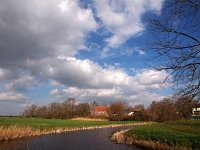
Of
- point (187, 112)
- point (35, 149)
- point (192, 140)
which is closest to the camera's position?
point (187, 112)

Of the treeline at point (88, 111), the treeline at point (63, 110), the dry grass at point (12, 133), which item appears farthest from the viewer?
the treeline at point (63, 110)

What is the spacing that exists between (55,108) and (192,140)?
386ft

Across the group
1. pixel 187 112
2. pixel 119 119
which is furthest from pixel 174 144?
pixel 119 119

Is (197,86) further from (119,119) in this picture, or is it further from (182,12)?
(119,119)

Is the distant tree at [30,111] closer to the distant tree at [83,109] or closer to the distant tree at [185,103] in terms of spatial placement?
the distant tree at [83,109]

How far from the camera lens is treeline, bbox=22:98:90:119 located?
118463mm

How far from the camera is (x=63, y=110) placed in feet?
414

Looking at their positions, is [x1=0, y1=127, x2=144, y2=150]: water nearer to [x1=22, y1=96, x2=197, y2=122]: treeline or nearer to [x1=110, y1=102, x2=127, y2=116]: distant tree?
[x1=22, y1=96, x2=197, y2=122]: treeline

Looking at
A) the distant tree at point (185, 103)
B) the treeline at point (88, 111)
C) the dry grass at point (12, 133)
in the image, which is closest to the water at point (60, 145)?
the dry grass at point (12, 133)

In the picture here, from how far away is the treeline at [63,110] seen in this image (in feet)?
389

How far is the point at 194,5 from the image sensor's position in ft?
22.7

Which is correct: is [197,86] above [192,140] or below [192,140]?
above

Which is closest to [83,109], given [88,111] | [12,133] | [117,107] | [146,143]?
[88,111]

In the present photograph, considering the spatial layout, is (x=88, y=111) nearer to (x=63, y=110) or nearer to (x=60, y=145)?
(x=63, y=110)
